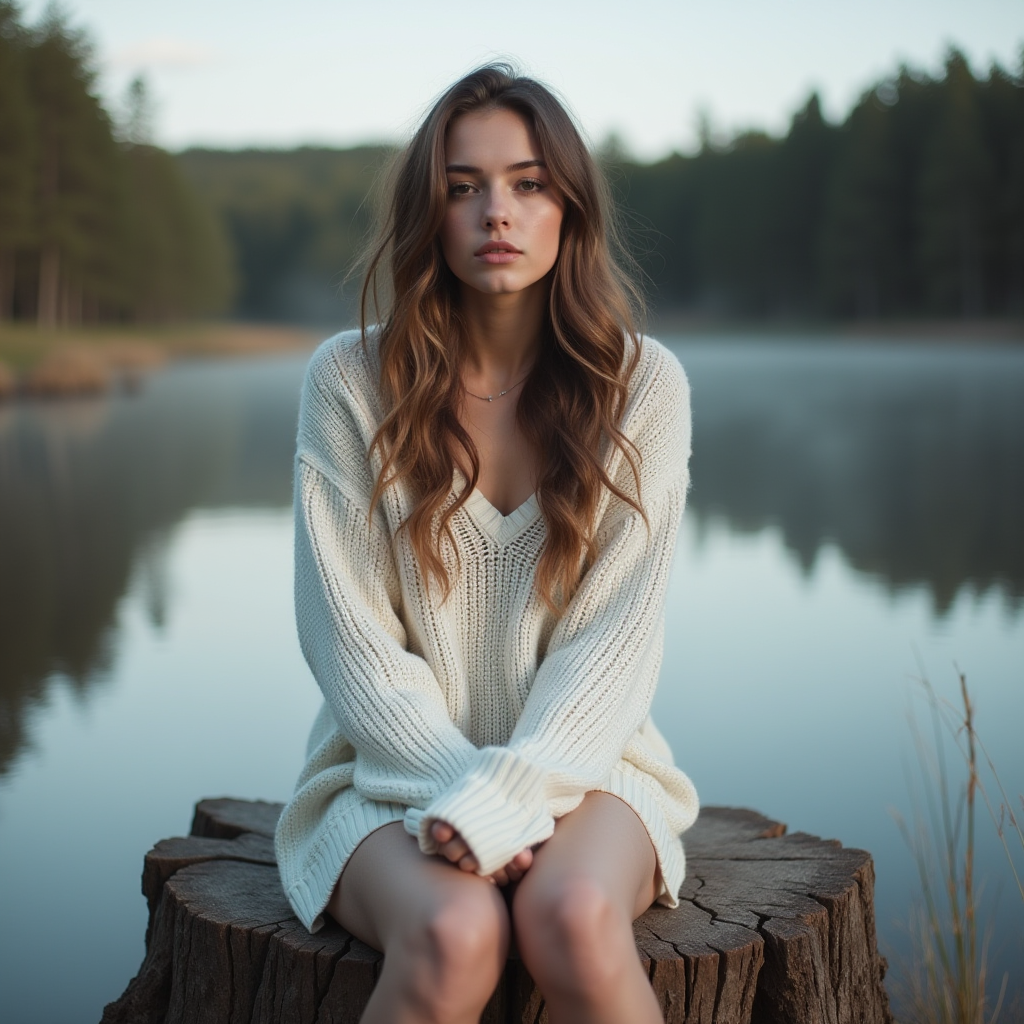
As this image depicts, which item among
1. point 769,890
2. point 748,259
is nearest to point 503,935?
point 769,890

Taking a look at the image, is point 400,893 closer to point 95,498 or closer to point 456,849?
point 456,849

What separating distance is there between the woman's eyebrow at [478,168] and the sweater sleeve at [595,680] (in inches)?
16.5

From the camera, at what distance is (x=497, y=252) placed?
2102 mm

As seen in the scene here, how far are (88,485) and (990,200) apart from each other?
29.1 meters

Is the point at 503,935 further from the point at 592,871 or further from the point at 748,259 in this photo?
the point at 748,259

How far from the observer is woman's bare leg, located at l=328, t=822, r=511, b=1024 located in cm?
151

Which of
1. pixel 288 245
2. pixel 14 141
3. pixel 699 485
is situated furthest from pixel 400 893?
pixel 288 245

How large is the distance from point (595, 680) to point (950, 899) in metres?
0.60

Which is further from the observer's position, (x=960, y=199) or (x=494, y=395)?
(x=960, y=199)

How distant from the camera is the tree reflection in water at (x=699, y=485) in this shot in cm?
588

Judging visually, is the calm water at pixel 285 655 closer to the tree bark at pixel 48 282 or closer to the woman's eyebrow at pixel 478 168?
the woman's eyebrow at pixel 478 168

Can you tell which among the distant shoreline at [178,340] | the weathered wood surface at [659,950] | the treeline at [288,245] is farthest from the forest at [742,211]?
the weathered wood surface at [659,950]

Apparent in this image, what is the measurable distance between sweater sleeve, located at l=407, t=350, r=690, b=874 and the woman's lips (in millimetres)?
339

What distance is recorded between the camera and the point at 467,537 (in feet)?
7.02
